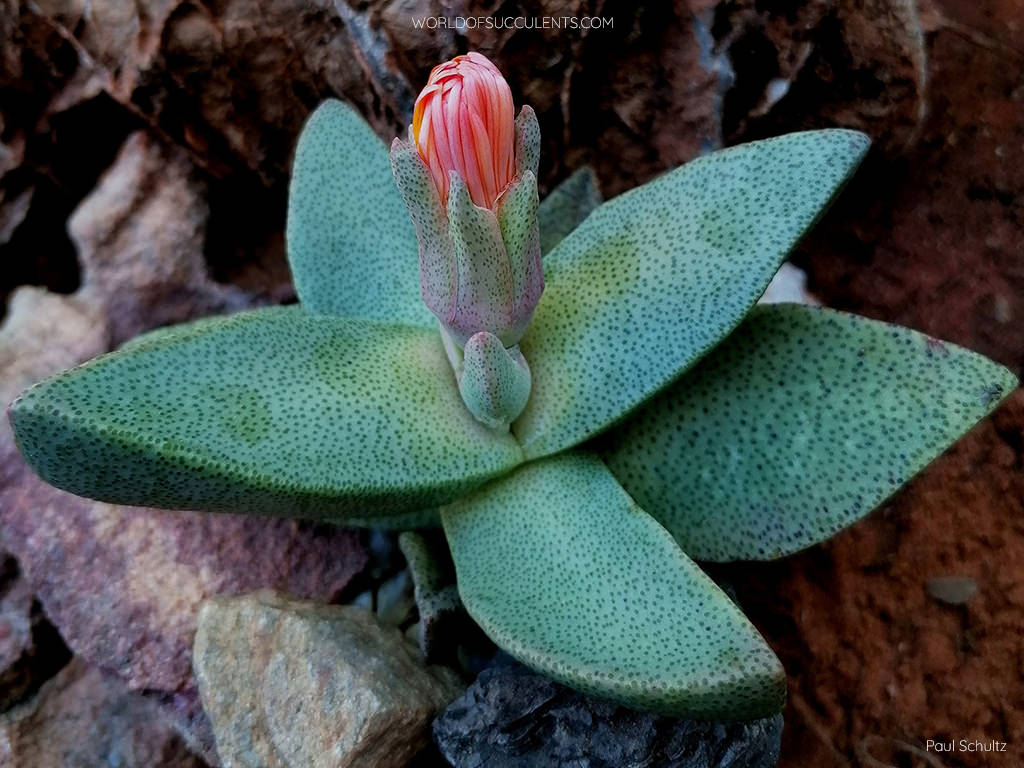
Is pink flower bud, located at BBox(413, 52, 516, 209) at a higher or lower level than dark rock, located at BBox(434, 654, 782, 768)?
higher

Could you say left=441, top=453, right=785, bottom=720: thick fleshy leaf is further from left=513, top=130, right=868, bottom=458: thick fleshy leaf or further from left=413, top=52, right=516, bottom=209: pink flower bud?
left=413, top=52, right=516, bottom=209: pink flower bud

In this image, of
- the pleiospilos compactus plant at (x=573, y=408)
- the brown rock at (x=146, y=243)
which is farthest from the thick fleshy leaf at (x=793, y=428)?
Answer: the brown rock at (x=146, y=243)

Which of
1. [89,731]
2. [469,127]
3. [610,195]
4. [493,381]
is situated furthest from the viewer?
[610,195]

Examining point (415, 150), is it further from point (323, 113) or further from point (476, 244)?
point (323, 113)

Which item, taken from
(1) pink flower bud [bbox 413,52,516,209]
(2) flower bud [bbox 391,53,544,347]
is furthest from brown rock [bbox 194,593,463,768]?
(1) pink flower bud [bbox 413,52,516,209]

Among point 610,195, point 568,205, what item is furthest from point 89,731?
point 610,195

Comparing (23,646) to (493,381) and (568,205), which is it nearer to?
(493,381)
